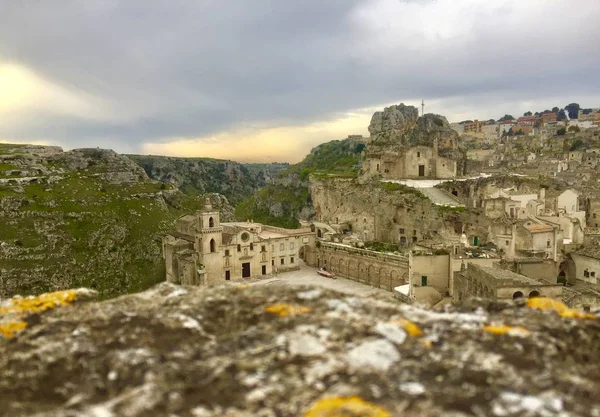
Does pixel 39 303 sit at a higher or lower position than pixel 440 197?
higher

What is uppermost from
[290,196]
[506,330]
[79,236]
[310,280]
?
[506,330]

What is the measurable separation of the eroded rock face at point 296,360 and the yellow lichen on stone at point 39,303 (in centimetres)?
29

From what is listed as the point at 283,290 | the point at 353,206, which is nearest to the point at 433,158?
the point at 353,206

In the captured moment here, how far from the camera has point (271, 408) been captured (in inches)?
213

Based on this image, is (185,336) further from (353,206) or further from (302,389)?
(353,206)

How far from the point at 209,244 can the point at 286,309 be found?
51.7 meters

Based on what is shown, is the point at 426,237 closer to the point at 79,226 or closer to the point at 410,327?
the point at 410,327

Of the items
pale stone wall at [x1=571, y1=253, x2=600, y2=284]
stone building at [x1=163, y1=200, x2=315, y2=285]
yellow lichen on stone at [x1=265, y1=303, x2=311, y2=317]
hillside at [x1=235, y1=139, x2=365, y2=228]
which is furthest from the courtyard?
hillside at [x1=235, y1=139, x2=365, y2=228]

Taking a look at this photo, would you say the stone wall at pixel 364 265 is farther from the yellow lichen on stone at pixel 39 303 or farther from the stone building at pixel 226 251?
the yellow lichen on stone at pixel 39 303

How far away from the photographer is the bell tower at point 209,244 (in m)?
57.9

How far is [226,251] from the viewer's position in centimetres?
6003

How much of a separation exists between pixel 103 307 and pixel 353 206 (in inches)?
2705

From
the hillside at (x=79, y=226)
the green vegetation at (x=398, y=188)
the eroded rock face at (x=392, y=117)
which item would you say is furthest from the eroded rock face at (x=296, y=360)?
the eroded rock face at (x=392, y=117)

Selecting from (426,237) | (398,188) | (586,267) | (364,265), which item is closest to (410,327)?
(586,267)
